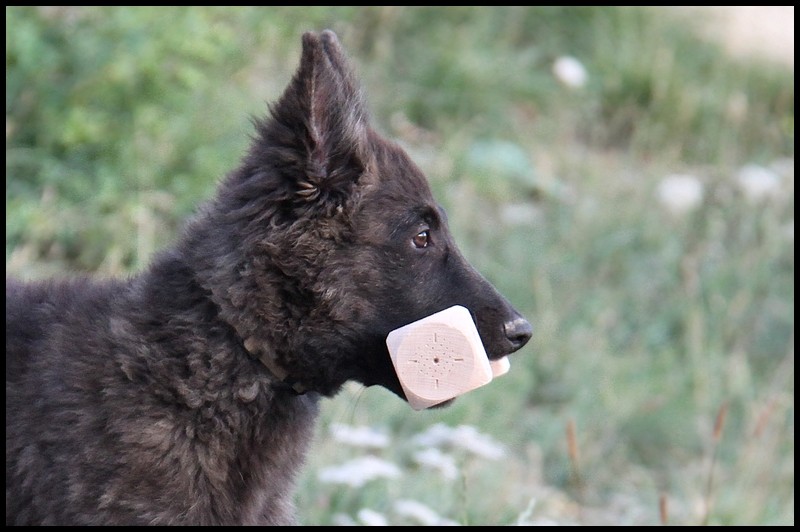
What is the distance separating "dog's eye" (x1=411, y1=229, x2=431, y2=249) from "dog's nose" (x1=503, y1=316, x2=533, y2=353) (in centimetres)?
34

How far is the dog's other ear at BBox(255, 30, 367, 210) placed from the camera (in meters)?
3.09

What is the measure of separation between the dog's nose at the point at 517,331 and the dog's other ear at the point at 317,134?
1.99ft

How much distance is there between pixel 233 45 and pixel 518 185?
103 inches

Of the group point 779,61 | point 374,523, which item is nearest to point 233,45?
point 374,523

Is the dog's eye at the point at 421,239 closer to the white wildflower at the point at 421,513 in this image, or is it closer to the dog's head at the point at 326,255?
the dog's head at the point at 326,255

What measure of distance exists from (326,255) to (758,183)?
19.6 feet

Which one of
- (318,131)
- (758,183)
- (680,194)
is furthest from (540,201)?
(318,131)

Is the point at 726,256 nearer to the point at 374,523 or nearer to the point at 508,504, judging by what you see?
the point at 508,504

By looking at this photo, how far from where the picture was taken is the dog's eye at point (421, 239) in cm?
326

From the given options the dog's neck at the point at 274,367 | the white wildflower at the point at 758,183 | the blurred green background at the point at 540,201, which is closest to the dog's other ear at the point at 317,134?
the dog's neck at the point at 274,367

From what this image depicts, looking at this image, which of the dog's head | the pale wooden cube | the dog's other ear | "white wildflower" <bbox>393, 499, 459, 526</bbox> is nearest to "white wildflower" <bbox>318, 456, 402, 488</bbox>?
"white wildflower" <bbox>393, 499, 459, 526</bbox>

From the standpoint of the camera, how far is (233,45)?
724cm

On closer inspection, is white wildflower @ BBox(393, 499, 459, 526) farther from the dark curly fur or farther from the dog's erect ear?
the dog's erect ear

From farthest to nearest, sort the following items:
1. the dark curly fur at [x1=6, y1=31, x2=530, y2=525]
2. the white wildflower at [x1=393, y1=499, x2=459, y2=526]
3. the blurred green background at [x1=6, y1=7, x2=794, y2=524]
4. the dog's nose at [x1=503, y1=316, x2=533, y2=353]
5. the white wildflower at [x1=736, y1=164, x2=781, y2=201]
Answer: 1. the white wildflower at [x1=736, y1=164, x2=781, y2=201]
2. the blurred green background at [x1=6, y1=7, x2=794, y2=524]
3. the white wildflower at [x1=393, y1=499, x2=459, y2=526]
4. the dog's nose at [x1=503, y1=316, x2=533, y2=353]
5. the dark curly fur at [x1=6, y1=31, x2=530, y2=525]
